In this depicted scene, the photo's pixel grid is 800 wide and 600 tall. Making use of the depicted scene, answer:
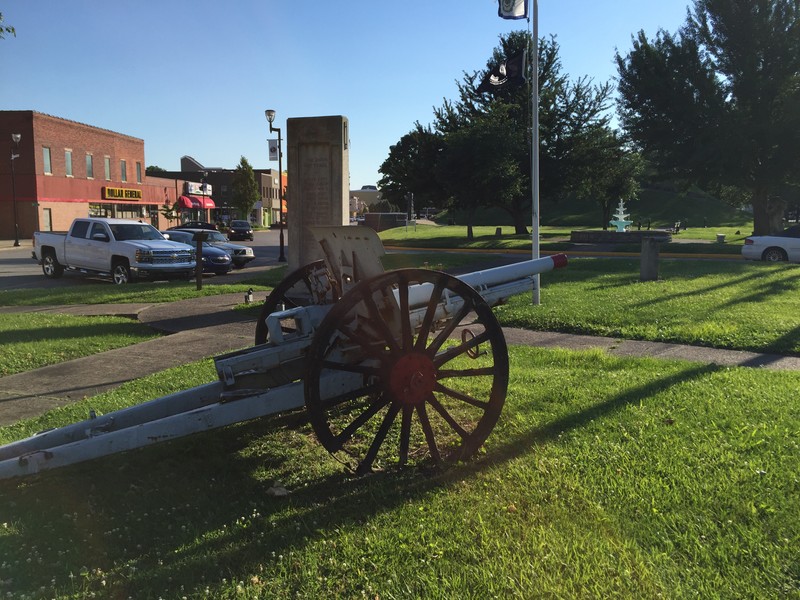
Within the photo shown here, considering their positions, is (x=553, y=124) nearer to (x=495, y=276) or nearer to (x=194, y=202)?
(x=495, y=276)

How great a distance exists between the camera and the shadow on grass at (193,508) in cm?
295

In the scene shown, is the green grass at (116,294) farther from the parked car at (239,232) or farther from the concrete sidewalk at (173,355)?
the parked car at (239,232)

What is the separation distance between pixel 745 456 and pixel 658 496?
941 mm

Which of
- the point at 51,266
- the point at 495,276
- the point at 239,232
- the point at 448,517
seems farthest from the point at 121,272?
the point at 239,232

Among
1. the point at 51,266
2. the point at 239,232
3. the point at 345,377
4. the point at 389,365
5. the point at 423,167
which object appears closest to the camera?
the point at 389,365

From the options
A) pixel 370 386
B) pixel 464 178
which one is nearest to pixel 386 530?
pixel 370 386

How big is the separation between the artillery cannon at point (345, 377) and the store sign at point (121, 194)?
5138 cm

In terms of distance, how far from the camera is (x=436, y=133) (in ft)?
112

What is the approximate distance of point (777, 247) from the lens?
1880cm

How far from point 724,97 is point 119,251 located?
25084 mm

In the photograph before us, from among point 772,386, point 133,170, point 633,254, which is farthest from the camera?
point 133,170

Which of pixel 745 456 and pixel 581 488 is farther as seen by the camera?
pixel 745 456

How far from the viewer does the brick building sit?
43.4 meters

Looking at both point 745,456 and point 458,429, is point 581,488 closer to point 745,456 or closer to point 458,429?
point 458,429
